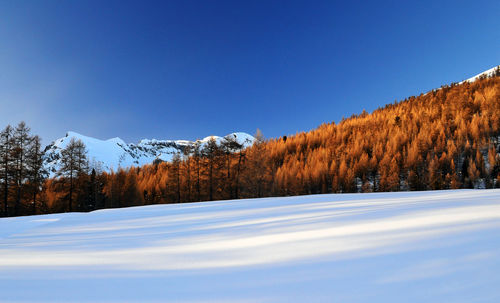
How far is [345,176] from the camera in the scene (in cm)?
4831

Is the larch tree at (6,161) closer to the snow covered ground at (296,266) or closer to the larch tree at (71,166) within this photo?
the larch tree at (71,166)

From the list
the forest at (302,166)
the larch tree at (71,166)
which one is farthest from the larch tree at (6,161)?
the larch tree at (71,166)

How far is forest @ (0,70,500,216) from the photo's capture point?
2039 cm

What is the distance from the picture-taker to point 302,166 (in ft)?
175

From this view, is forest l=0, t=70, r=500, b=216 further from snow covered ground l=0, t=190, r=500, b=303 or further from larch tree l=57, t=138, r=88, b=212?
snow covered ground l=0, t=190, r=500, b=303

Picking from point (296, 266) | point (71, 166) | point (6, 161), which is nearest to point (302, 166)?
point (71, 166)

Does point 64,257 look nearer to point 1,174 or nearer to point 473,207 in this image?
point 473,207

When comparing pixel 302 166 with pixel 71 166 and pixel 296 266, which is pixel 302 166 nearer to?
pixel 71 166

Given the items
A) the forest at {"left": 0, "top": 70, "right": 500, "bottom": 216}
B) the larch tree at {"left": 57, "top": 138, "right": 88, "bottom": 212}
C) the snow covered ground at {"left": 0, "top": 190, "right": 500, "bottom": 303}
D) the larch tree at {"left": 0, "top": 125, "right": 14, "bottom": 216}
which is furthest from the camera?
the larch tree at {"left": 57, "top": 138, "right": 88, "bottom": 212}

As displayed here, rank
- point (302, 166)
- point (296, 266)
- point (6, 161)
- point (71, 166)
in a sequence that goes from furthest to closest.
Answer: point (302, 166), point (71, 166), point (6, 161), point (296, 266)

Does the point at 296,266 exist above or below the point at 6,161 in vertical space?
below

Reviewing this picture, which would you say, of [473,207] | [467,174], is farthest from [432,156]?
[473,207]

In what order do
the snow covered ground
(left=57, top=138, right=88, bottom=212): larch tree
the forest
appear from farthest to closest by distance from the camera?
(left=57, top=138, right=88, bottom=212): larch tree < the forest < the snow covered ground

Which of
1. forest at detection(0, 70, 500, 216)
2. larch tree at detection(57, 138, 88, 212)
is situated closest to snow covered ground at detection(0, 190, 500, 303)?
forest at detection(0, 70, 500, 216)
